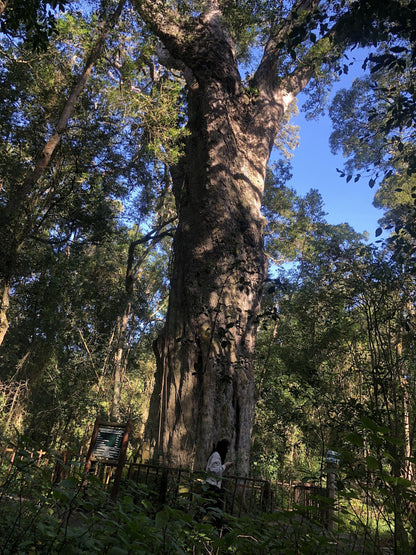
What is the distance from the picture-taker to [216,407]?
611 centimetres

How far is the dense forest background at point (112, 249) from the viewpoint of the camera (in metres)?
8.00

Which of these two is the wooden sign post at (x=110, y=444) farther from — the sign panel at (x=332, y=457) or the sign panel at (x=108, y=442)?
the sign panel at (x=332, y=457)

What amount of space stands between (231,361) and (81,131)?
7.63 meters

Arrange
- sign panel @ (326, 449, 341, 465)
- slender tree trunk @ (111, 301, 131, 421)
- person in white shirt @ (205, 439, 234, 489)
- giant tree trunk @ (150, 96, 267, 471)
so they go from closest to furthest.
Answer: sign panel @ (326, 449, 341, 465)
person in white shirt @ (205, 439, 234, 489)
giant tree trunk @ (150, 96, 267, 471)
slender tree trunk @ (111, 301, 131, 421)

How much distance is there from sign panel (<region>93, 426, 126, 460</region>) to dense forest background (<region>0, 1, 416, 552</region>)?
1.21 metres

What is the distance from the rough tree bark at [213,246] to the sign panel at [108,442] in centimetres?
101

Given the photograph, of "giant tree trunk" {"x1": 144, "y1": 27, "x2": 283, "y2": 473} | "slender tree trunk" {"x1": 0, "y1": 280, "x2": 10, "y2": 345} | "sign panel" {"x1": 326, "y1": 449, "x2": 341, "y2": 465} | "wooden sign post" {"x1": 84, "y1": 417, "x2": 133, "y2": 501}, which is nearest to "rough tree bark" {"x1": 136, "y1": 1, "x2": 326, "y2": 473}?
"giant tree trunk" {"x1": 144, "y1": 27, "x2": 283, "y2": 473}

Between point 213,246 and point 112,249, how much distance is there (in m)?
10.6

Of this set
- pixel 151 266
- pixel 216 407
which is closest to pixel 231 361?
pixel 216 407

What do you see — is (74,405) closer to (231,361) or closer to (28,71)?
(231,361)

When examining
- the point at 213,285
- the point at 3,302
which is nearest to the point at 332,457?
the point at 213,285

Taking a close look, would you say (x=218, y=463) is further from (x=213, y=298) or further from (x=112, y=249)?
(x=112, y=249)

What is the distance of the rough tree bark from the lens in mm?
6098

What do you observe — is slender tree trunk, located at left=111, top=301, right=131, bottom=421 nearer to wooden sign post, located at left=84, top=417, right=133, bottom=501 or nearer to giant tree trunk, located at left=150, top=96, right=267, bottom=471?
giant tree trunk, located at left=150, top=96, right=267, bottom=471
